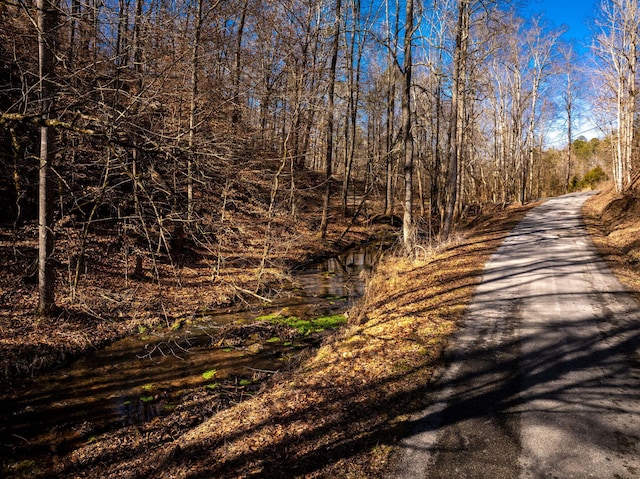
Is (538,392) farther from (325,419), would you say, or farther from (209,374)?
(209,374)

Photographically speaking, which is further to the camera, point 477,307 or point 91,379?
point 477,307

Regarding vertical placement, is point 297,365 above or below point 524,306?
below

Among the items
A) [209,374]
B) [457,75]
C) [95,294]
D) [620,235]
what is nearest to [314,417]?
[209,374]

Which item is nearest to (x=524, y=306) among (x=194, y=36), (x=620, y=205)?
(x=194, y=36)

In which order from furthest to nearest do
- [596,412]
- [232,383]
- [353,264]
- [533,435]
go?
[353,264] < [232,383] < [596,412] < [533,435]

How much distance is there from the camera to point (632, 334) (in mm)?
5855

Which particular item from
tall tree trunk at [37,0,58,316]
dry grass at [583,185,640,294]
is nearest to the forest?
tall tree trunk at [37,0,58,316]

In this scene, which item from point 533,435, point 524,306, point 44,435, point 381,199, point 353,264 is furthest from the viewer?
point 381,199

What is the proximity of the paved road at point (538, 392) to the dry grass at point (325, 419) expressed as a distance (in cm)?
33

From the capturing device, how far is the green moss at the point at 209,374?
692 cm

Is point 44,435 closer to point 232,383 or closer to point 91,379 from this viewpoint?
point 91,379

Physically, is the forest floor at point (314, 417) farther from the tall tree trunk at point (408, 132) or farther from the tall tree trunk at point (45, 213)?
the tall tree trunk at point (408, 132)

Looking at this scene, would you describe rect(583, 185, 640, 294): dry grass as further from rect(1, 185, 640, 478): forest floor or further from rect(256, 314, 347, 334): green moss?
rect(256, 314, 347, 334): green moss

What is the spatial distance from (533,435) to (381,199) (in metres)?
29.2
